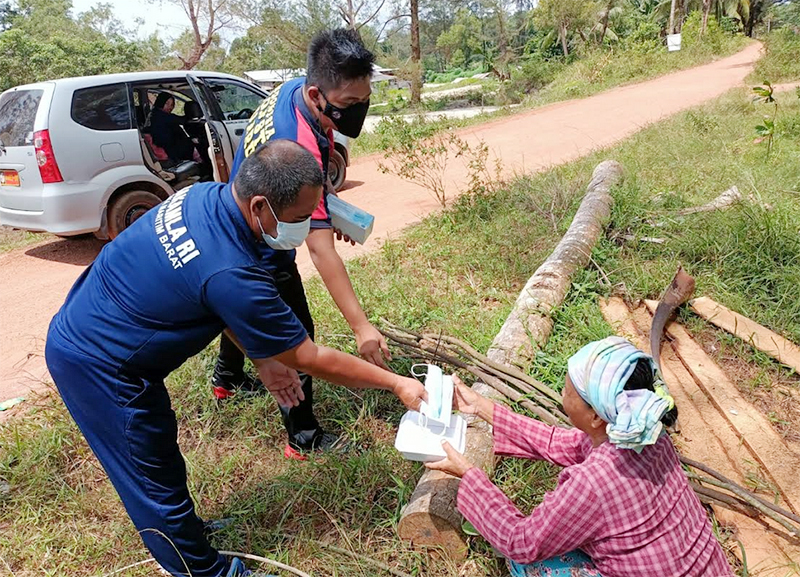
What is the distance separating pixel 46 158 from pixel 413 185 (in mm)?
4638

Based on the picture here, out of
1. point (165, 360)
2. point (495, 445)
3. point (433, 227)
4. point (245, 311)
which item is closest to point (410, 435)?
point (495, 445)

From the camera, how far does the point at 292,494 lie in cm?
267

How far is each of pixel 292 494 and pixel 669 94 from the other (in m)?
15.2

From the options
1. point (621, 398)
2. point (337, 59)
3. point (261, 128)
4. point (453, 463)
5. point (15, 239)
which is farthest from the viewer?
point (15, 239)

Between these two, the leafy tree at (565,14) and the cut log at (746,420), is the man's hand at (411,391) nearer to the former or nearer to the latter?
the cut log at (746,420)

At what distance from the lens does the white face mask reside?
1833mm

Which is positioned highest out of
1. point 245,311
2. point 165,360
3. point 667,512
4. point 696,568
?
point 245,311

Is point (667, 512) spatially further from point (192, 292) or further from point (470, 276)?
point (470, 276)

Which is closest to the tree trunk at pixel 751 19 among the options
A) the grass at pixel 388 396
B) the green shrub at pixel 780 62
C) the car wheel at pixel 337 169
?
the green shrub at pixel 780 62

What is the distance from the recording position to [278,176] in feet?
5.71

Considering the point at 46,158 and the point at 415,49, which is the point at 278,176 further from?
the point at 415,49

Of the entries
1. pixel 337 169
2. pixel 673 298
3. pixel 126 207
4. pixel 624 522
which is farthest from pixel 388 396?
pixel 337 169

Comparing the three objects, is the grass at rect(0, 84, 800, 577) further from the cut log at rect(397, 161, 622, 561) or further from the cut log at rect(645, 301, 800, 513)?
the cut log at rect(645, 301, 800, 513)

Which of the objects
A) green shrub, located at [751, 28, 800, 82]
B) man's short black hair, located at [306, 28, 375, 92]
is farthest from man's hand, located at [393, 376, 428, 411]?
green shrub, located at [751, 28, 800, 82]
